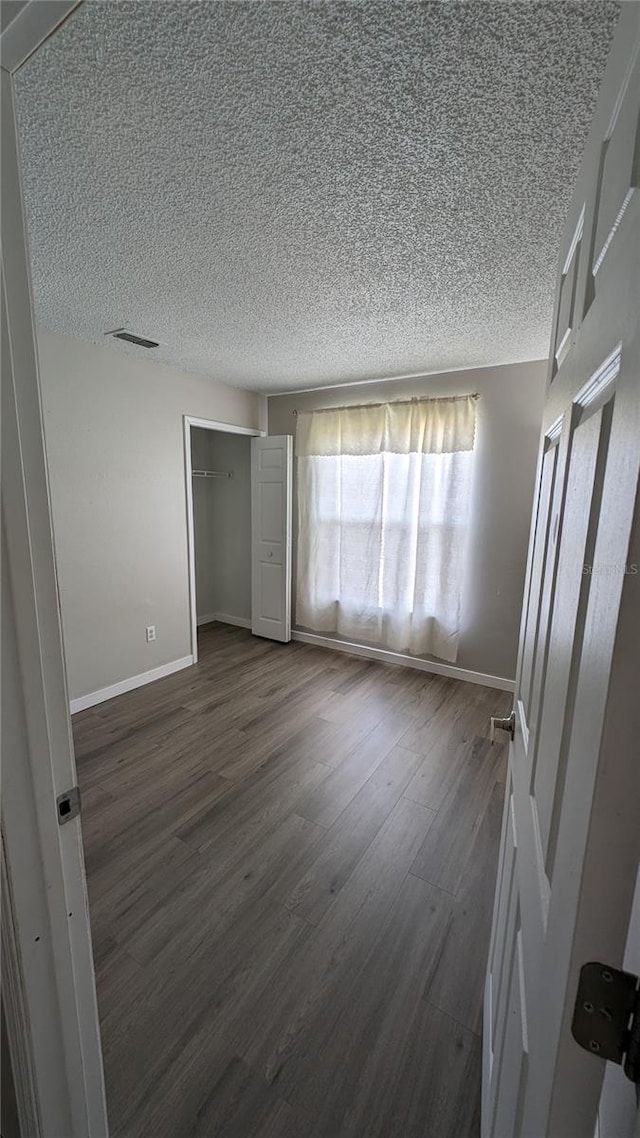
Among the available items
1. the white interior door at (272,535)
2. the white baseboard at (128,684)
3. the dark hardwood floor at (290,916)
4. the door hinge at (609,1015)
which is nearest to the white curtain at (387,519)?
the white interior door at (272,535)

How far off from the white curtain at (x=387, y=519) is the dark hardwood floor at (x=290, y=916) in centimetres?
99

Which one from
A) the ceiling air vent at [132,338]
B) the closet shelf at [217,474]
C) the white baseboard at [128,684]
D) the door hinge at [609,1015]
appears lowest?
the white baseboard at [128,684]

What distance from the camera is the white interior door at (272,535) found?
393cm

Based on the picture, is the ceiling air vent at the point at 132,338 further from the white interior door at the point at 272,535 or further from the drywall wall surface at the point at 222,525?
the drywall wall surface at the point at 222,525

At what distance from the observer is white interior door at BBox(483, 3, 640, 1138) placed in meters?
0.33

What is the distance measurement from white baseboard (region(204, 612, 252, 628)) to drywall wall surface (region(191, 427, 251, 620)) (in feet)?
0.08

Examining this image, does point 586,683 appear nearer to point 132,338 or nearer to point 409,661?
point 132,338

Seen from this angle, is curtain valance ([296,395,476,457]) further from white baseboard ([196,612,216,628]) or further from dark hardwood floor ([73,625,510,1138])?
white baseboard ([196,612,216,628])

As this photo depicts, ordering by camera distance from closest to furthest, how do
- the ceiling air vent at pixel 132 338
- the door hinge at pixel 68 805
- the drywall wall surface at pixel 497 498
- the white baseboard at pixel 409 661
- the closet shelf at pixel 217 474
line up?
the door hinge at pixel 68 805 < the ceiling air vent at pixel 132 338 < the drywall wall surface at pixel 497 498 < the white baseboard at pixel 409 661 < the closet shelf at pixel 217 474

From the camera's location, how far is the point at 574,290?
2.37 feet

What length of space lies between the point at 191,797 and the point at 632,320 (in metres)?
2.34

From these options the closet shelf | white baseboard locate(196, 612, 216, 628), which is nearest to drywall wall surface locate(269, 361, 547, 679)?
the closet shelf

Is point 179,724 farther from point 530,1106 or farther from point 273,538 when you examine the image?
point 530,1106

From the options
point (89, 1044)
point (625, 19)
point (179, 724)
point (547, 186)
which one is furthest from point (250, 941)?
point (547, 186)
